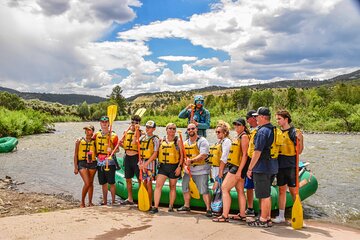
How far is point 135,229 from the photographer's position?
17.3ft

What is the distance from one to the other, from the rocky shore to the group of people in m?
1.76

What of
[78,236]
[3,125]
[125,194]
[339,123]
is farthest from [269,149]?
[339,123]

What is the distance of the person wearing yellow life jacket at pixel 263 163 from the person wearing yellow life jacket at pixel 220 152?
51 centimetres

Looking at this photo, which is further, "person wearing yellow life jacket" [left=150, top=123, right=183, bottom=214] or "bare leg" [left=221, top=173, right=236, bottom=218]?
"person wearing yellow life jacket" [left=150, top=123, right=183, bottom=214]

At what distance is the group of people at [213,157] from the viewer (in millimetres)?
5230

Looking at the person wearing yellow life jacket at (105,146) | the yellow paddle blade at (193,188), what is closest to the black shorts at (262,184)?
the yellow paddle blade at (193,188)

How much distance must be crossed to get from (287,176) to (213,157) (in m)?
1.22

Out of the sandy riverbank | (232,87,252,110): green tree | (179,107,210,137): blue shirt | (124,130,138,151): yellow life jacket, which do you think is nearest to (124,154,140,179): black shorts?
(124,130,138,151): yellow life jacket

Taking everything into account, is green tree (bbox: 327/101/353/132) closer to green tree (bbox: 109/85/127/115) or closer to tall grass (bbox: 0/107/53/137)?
tall grass (bbox: 0/107/53/137)

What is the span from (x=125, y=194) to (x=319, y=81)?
15363cm

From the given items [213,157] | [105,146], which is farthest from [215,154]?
[105,146]

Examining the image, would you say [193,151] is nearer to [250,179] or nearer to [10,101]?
[250,179]

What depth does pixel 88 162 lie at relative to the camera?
6891 millimetres

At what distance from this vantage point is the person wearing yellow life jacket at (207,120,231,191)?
5.61 meters
